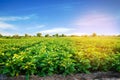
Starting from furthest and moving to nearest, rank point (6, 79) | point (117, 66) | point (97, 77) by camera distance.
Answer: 1. point (117, 66)
2. point (97, 77)
3. point (6, 79)

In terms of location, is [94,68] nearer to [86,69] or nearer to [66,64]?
[86,69]

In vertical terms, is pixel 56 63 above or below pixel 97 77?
above

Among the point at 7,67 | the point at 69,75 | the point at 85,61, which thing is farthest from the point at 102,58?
the point at 7,67

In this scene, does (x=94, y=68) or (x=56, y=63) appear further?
(x=94, y=68)

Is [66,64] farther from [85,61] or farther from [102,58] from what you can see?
[102,58]

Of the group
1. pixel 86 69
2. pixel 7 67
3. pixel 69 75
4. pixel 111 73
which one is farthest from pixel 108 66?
pixel 7 67

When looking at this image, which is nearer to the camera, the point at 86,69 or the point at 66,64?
the point at 66,64

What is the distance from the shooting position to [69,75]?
631 cm

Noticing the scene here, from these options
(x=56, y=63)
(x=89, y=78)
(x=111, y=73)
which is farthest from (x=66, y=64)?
(x=111, y=73)

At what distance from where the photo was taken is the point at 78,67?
262 inches

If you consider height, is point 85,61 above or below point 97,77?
above

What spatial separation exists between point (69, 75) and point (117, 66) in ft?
5.41

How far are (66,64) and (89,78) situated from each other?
29.9 inches

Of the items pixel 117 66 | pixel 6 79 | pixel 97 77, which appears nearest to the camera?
pixel 6 79
